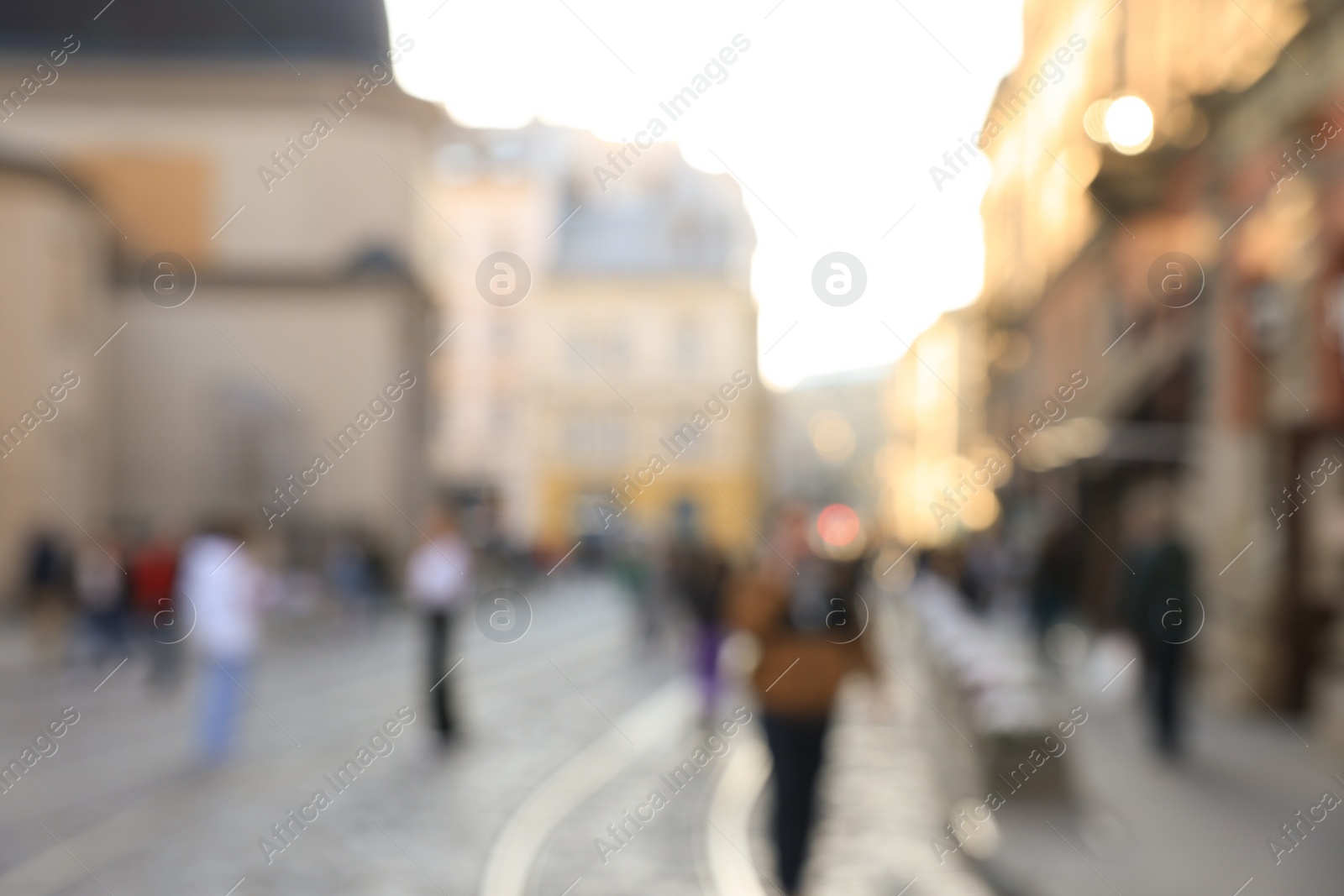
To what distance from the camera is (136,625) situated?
63.1 feet

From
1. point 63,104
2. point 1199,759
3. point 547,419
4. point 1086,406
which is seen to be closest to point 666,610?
point 1086,406

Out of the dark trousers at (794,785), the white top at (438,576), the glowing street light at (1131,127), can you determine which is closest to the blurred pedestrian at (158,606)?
the white top at (438,576)

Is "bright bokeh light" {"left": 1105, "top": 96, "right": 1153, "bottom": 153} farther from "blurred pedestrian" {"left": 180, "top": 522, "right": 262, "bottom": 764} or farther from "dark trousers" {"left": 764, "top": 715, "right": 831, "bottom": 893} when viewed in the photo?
"dark trousers" {"left": 764, "top": 715, "right": 831, "bottom": 893}

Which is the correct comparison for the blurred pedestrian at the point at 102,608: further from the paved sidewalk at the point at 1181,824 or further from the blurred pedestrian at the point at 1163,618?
the blurred pedestrian at the point at 1163,618

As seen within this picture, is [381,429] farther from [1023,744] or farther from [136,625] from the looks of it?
[1023,744]

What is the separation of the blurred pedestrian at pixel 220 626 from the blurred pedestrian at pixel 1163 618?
278 inches

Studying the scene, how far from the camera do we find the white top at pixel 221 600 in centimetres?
1205

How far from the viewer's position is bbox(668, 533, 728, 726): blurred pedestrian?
15.7 meters

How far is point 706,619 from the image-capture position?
16.0 metres

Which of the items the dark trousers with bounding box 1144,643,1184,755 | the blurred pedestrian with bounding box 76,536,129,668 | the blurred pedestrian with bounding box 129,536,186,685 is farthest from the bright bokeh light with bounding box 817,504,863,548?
the blurred pedestrian with bounding box 76,536,129,668

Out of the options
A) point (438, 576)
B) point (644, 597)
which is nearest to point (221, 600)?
point (438, 576)

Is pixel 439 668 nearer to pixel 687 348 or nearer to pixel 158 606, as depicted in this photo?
pixel 158 606

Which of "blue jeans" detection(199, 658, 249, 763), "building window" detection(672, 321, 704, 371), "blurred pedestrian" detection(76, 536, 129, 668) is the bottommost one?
"blue jeans" detection(199, 658, 249, 763)

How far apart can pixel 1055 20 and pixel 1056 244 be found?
198 inches
